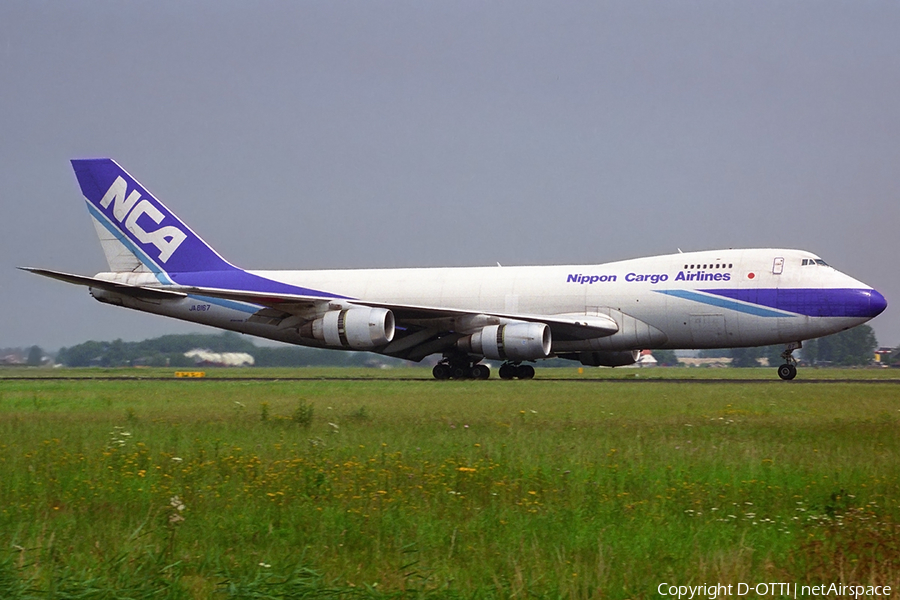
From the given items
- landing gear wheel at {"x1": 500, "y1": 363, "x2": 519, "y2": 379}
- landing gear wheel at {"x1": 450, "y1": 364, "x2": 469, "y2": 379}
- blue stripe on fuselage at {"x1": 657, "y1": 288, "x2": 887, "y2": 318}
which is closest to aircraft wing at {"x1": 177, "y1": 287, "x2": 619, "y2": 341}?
landing gear wheel at {"x1": 450, "y1": 364, "x2": 469, "y2": 379}

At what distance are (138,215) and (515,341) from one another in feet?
54.4

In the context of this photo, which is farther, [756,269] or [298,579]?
[756,269]

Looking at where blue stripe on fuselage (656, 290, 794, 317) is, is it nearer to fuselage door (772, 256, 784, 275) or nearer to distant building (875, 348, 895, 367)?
fuselage door (772, 256, 784, 275)

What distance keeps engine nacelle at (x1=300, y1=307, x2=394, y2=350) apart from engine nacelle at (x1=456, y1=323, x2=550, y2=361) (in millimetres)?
3165

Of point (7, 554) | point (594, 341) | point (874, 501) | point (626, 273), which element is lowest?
point (7, 554)

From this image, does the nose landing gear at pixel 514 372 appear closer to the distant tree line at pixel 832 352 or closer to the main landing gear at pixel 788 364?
the main landing gear at pixel 788 364

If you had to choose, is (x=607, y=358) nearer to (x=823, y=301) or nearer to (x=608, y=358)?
(x=608, y=358)

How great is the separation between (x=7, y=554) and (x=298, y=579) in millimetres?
2132

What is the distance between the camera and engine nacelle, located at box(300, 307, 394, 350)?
107 ft

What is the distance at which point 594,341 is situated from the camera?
32.6m

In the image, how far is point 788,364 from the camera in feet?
107

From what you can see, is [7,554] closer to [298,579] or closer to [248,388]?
[298,579]

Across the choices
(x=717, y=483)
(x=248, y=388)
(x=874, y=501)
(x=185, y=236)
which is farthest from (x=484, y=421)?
(x=185, y=236)

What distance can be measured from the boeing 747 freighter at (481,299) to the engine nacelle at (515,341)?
0.04m
